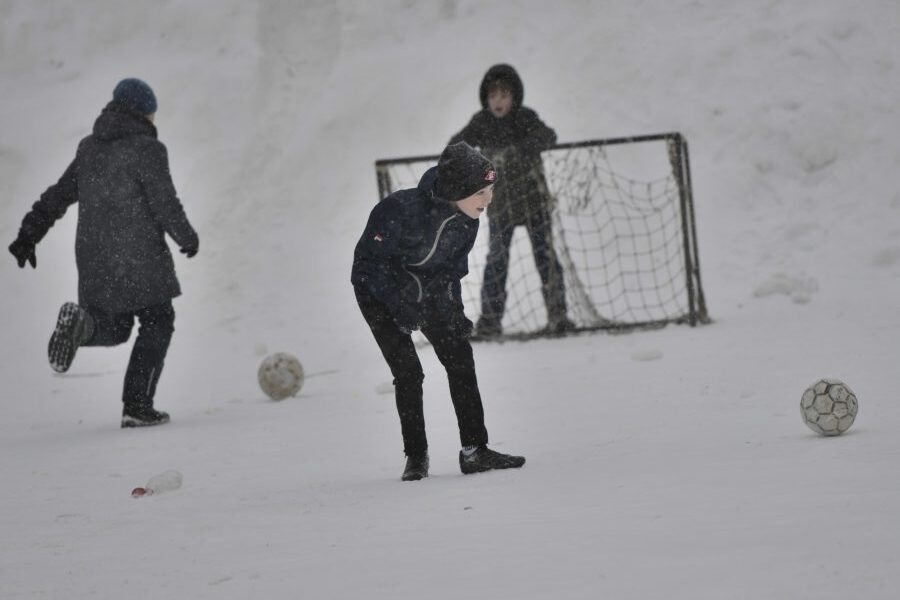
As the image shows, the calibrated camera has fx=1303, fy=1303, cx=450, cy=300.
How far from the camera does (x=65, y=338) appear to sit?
6.18m

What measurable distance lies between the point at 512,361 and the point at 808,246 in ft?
10.5

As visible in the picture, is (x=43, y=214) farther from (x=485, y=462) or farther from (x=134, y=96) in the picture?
(x=485, y=462)

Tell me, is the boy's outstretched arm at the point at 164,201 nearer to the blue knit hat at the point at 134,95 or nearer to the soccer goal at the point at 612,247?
the blue knit hat at the point at 134,95

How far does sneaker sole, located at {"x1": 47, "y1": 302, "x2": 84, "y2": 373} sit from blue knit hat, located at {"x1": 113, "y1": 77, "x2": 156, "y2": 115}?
1.06m

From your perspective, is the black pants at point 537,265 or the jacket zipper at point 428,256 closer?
the jacket zipper at point 428,256

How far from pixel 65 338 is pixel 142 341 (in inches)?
14.9

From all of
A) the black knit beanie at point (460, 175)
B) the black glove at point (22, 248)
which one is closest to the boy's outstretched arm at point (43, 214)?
the black glove at point (22, 248)

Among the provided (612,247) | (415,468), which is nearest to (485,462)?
(415,468)

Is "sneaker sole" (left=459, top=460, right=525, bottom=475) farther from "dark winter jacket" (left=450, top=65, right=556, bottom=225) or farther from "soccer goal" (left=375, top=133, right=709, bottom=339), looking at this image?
"dark winter jacket" (left=450, top=65, right=556, bottom=225)

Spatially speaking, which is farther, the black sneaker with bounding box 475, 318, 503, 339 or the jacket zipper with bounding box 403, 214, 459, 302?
the black sneaker with bounding box 475, 318, 503, 339

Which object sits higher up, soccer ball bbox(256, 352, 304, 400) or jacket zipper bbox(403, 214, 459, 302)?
jacket zipper bbox(403, 214, 459, 302)

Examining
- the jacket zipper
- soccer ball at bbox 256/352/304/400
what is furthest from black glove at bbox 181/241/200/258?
the jacket zipper

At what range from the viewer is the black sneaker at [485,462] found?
14.1 ft

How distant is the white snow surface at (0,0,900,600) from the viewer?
3150 millimetres
